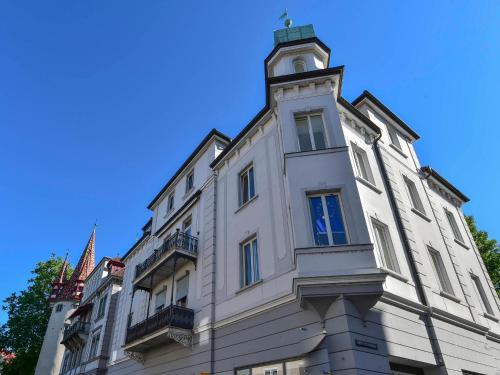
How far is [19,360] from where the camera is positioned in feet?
121

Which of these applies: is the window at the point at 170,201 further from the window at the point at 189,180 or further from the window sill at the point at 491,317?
the window sill at the point at 491,317

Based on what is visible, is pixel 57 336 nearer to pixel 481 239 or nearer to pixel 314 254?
pixel 314 254

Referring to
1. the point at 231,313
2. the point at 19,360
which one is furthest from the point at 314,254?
the point at 19,360

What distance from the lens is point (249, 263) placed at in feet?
44.0

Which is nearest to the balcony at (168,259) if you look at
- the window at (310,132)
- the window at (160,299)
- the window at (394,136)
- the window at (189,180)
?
the window at (160,299)

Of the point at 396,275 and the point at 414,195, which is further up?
the point at 414,195

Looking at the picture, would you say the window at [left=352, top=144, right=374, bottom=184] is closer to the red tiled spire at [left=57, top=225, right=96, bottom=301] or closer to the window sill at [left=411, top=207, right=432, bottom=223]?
the window sill at [left=411, top=207, right=432, bottom=223]

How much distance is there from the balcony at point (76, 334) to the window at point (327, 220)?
25.7m

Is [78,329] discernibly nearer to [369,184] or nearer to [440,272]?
[369,184]

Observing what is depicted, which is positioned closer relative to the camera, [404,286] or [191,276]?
[404,286]

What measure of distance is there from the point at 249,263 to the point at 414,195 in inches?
345

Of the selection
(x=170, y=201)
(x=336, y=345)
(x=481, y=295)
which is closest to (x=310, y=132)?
(x=336, y=345)

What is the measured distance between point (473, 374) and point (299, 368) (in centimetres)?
678

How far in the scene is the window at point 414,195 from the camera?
15891 millimetres
